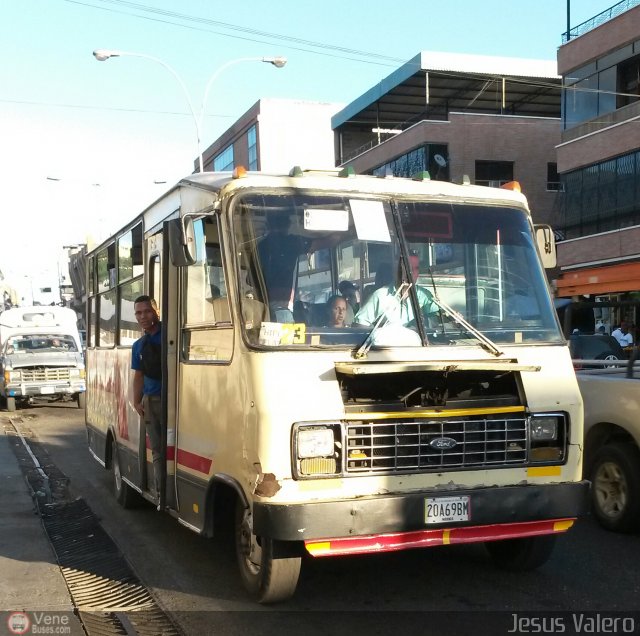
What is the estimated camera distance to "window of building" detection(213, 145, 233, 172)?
2554 inches

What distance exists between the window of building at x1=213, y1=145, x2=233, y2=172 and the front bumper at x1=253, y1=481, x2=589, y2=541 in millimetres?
60848

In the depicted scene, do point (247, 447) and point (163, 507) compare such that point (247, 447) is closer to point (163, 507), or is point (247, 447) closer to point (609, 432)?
point (163, 507)

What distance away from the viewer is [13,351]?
2117 cm

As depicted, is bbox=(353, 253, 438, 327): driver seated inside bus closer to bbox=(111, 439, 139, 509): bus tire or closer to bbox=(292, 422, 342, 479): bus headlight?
bbox=(292, 422, 342, 479): bus headlight

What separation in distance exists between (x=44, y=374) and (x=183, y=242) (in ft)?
53.6

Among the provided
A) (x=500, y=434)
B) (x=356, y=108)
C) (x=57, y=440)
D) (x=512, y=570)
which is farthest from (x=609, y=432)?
(x=356, y=108)

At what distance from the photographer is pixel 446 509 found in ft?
15.7

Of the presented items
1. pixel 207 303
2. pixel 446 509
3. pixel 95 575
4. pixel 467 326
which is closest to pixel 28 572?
pixel 95 575

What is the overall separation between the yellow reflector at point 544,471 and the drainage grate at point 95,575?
225 centimetres

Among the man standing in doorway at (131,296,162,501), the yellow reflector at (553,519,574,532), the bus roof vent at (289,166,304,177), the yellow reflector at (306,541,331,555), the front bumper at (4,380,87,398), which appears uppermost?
the bus roof vent at (289,166,304,177)

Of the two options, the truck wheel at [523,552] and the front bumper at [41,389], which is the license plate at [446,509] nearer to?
the truck wheel at [523,552]

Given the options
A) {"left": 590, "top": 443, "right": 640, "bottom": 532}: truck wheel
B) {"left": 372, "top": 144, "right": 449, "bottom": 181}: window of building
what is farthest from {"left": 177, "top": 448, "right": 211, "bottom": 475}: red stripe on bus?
{"left": 372, "top": 144, "right": 449, "bottom": 181}: window of building

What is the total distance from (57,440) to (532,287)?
11076mm

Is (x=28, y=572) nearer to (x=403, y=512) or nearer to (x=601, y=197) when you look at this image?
(x=403, y=512)
